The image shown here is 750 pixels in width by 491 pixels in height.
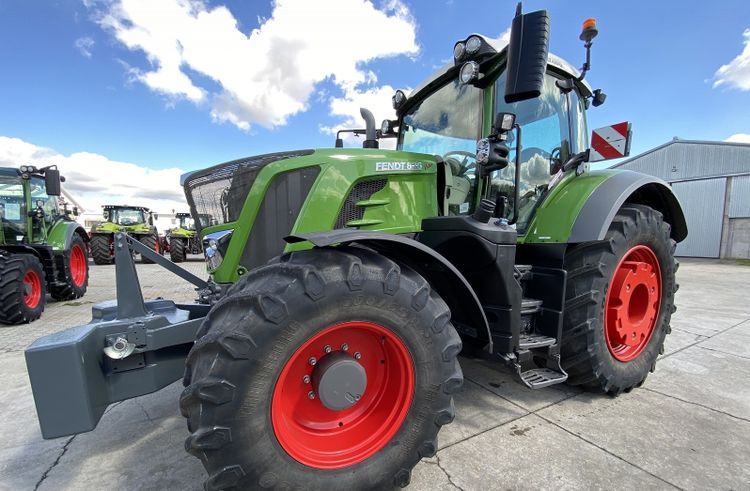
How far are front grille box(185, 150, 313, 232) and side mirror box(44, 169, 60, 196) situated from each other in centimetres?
626

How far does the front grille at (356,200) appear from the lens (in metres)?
2.31

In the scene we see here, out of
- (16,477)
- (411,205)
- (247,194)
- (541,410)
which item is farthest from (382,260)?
(16,477)

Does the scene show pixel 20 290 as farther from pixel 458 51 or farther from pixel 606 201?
pixel 606 201

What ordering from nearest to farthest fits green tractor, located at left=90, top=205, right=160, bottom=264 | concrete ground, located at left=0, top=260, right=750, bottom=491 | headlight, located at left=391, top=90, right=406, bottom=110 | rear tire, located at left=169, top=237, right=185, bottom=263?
concrete ground, located at left=0, top=260, right=750, bottom=491
headlight, located at left=391, top=90, right=406, bottom=110
green tractor, located at left=90, top=205, right=160, bottom=264
rear tire, located at left=169, top=237, right=185, bottom=263

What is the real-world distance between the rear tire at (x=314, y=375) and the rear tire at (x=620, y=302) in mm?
1370

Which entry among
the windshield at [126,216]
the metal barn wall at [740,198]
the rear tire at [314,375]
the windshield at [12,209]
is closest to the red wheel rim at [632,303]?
the rear tire at [314,375]

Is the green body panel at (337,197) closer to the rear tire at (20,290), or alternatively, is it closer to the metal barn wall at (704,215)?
the rear tire at (20,290)

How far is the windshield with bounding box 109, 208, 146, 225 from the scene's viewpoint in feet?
54.9

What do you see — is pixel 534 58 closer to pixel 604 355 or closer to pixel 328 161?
pixel 328 161

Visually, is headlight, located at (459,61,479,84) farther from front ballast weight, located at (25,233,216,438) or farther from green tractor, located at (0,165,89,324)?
green tractor, located at (0,165,89,324)

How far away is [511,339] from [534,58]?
1.65 meters

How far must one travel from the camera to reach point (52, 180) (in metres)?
6.88

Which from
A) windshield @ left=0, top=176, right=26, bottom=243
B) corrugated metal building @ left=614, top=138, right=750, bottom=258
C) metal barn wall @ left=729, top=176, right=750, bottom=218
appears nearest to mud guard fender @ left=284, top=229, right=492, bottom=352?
windshield @ left=0, top=176, right=26, bottom=243

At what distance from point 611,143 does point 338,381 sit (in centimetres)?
317
